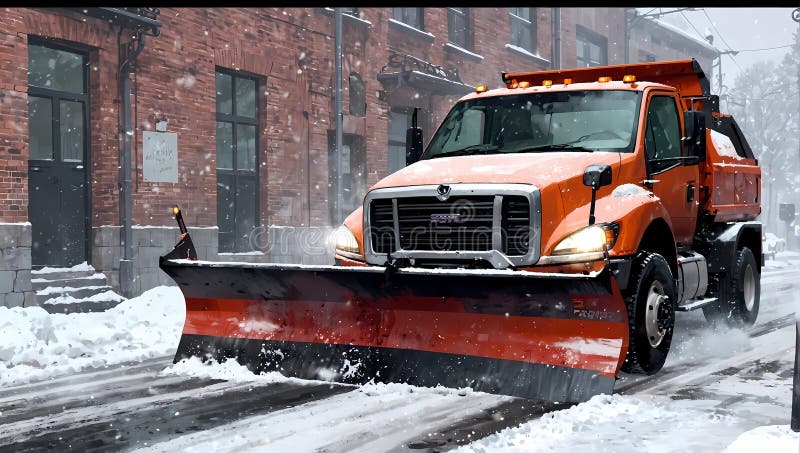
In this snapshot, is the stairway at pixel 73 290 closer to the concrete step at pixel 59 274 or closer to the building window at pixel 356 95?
the concrete step at pixel 59 274

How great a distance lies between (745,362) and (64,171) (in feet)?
32.2

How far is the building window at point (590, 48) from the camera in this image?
30656mm

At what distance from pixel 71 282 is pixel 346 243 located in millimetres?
6982

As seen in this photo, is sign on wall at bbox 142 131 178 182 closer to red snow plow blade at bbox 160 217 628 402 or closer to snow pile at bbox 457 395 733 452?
red snow plow blade at bbox 160 217 628 402

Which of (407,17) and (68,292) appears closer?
(68,292)

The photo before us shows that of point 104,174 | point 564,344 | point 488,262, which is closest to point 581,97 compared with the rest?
point 488,262

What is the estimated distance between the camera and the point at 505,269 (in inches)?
254

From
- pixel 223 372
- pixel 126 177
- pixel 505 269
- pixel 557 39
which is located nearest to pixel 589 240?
pixel 505 269

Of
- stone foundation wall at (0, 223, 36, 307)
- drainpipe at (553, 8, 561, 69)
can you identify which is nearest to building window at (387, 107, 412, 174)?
drainpipe at (553, 8, 561, 69)

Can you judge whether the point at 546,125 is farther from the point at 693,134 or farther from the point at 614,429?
the point at 614,429

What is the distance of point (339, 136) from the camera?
18625 millimetres

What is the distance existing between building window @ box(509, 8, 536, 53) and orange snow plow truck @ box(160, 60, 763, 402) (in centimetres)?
1822

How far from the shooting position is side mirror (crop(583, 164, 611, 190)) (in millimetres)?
6484

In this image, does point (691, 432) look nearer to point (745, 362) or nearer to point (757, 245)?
point (745, 362)
